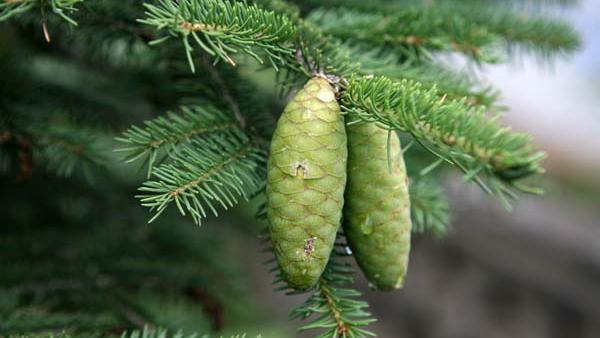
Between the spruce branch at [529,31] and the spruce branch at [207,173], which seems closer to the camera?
the spruce branch at [207,173]

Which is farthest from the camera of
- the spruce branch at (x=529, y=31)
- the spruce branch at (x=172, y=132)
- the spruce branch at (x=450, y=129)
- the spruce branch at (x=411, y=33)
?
the spruce branch at (x=529, y=31)

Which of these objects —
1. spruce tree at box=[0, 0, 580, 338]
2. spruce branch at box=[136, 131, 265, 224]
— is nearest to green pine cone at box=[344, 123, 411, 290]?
spruce tree at box=[0, 0, 580, 338]

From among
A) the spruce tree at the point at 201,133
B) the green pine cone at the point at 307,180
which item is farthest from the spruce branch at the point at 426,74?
the green pine cone at the point at 307,180

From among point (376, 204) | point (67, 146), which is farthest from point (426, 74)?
point (67, 146)

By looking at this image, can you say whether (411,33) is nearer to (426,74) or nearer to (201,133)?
(426,74)

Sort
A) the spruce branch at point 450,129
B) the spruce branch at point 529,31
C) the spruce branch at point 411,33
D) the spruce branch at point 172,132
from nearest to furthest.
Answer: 1. the spruce branch at point 450,129
2. the spruce branch at point 172,132
3. the spruce branch at point 411,33
4. the spruce branch at point 529,31

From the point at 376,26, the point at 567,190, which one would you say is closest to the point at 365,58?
the point at 376,26

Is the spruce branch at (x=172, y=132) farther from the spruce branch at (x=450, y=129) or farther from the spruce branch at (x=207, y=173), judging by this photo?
the spruce branch at (x=450, y=129)

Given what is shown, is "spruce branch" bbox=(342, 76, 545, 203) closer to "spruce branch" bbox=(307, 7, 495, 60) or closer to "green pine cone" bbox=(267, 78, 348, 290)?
"green pine cone" bbox=(267, 78, 348, 290)
